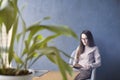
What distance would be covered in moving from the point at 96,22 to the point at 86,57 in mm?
746

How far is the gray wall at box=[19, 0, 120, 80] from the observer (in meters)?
3.81

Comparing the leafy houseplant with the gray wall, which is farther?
the gray wall

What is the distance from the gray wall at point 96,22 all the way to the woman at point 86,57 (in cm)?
34

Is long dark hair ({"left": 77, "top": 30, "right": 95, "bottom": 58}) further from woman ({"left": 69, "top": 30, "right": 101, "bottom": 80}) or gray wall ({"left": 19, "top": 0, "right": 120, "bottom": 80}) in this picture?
gray wall ({"left": 19, "top": 0, "right": 120, "bottom": 80})

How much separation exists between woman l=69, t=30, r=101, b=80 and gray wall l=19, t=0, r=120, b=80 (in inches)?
13.6

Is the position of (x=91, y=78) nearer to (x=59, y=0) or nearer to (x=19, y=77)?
(x=59, y=0)

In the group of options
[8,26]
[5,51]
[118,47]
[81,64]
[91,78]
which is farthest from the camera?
[118,47]

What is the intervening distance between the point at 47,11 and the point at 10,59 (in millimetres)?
3021

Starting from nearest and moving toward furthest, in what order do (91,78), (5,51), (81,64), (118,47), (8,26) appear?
(8,26) → (5,51) → (91,78) → (81,64) → (118,47)

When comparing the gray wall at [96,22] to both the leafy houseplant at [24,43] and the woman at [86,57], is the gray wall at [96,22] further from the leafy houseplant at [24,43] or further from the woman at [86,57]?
the leafy houseplant at [24,43]

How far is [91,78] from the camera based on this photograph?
3127 mm

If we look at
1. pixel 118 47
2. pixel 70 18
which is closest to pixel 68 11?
pixel 70 18

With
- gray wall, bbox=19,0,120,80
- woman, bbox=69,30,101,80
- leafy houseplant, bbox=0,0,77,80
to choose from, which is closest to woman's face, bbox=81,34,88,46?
woman, bbox=69,30,101,80

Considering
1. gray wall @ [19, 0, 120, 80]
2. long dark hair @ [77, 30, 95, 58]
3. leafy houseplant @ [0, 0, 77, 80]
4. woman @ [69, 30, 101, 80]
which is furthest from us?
gray wall @ [19, 0, 120, 80]
